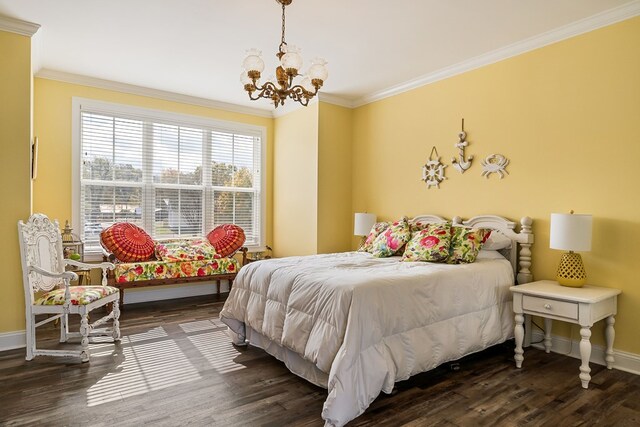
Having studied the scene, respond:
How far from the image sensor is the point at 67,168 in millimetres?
4625

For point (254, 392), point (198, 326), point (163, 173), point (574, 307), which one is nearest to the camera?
point (254, 392)

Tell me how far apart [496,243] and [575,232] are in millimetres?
696

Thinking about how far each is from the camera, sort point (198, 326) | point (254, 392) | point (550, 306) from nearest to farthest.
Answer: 1. point (254, 392)
2. point (550, 306)
3. point (198, 326)

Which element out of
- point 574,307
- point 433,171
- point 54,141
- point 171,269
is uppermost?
point 54,141

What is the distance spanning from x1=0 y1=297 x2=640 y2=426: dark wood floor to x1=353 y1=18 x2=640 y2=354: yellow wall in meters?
0.74

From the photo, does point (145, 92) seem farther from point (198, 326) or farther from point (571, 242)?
point (571, 242)

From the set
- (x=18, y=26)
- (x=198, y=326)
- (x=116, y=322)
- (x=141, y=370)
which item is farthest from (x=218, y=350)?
(x=18, y=26)

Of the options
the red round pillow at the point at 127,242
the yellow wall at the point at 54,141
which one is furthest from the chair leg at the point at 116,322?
the yellow wall at the point at 54,141

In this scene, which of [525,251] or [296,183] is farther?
[296,183]

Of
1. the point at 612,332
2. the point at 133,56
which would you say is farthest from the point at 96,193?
the point at 612,332

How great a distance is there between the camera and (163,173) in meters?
5.30

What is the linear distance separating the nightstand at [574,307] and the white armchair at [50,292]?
132 inches

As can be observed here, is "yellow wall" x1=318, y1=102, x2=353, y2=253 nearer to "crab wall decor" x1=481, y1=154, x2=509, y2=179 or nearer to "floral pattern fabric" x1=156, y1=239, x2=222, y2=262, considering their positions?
"floral pattern fabric" x1=156, y1=239, x2=222, y2=262

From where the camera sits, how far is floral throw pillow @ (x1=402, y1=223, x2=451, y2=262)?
3381 mm
